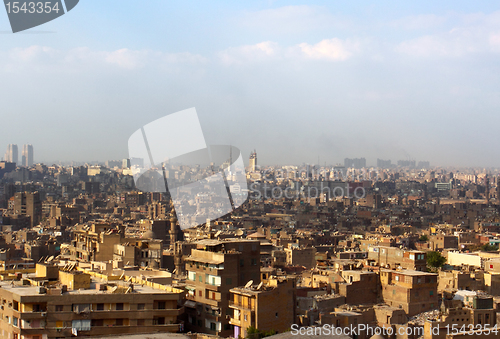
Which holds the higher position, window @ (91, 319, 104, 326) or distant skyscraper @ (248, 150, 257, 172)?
distant skyscraper @ (248, 150, 257, 172)

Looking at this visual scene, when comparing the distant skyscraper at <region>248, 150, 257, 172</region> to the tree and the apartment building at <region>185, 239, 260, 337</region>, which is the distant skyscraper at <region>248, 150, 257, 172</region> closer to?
the tree

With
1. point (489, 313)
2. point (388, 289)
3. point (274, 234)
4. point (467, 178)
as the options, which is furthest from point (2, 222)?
point (467, 178)

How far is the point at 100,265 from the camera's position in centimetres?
1603

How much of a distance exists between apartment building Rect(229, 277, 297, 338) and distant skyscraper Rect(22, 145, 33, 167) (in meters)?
100.0

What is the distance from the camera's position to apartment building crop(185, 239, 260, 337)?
12039 mm

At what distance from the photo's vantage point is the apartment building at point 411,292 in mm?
15336

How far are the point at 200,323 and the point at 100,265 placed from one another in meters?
4.81

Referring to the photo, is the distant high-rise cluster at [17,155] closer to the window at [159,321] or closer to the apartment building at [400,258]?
the apartment building at [400,258]

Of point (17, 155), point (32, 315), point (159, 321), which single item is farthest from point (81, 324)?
point (17, 155)

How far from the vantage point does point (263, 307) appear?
11523mm

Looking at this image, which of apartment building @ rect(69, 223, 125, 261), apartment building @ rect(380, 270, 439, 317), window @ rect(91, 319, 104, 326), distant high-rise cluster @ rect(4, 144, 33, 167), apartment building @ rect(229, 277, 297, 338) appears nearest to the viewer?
window @ rect(91, 319, 104, 326)

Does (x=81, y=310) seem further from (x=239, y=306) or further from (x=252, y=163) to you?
(x=252, y=163)

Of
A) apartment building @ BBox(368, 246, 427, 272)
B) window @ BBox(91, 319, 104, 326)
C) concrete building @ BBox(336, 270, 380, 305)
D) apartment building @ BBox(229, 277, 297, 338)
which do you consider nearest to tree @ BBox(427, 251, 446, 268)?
apartment building @ BBox(368, 246, 427, 272)

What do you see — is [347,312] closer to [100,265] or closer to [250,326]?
[250,326]
